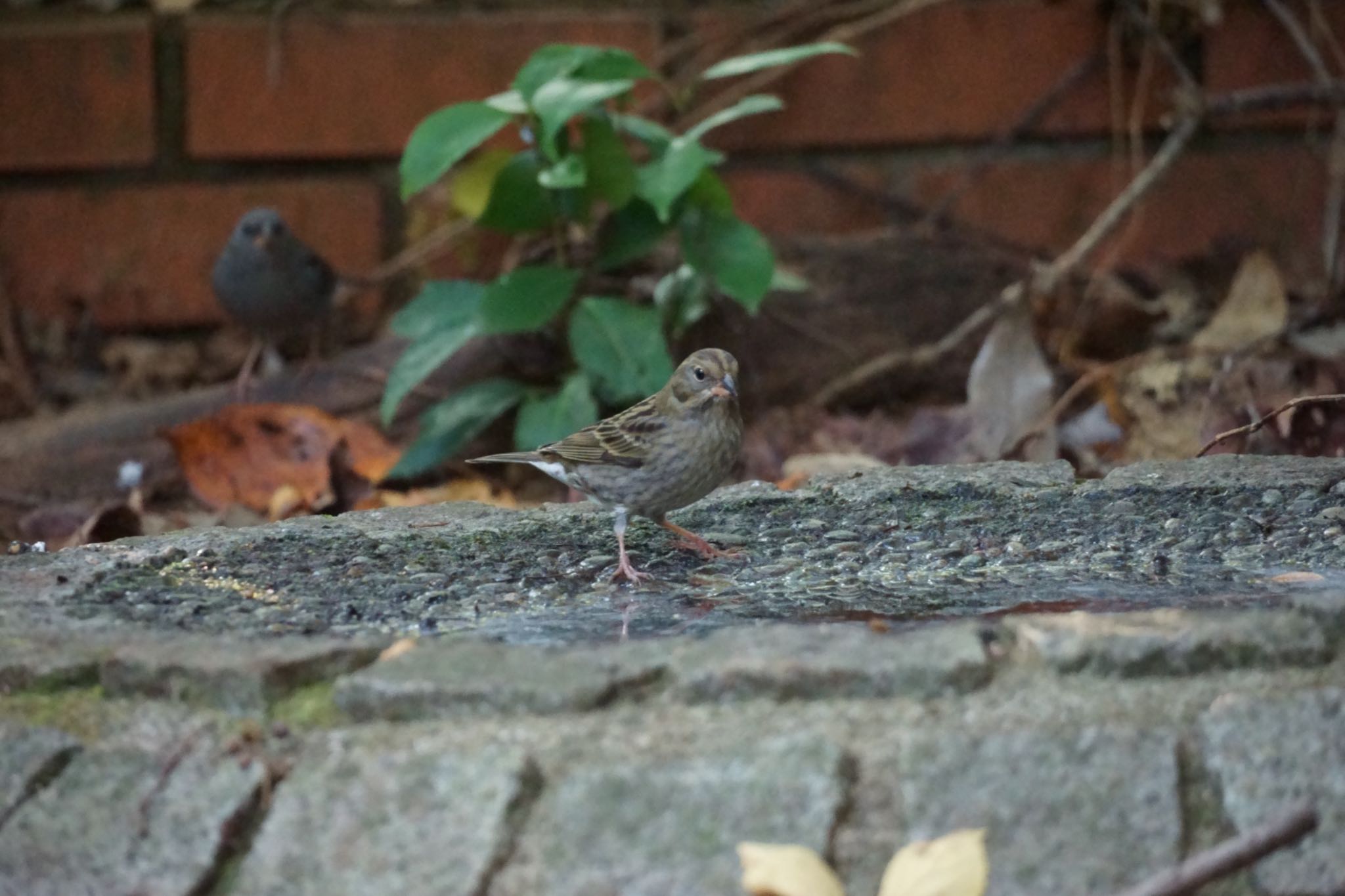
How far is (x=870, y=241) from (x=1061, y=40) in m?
0.91

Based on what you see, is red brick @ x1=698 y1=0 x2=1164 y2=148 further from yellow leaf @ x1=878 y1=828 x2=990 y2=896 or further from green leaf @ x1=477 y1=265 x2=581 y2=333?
yellow leaf @ x1=878 y1=828 x2=990 y2=896

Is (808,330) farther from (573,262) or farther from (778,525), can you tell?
(778,525)

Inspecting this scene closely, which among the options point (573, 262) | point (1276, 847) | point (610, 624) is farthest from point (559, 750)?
point (573, 262)

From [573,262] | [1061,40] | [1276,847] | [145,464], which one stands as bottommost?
[145,464]

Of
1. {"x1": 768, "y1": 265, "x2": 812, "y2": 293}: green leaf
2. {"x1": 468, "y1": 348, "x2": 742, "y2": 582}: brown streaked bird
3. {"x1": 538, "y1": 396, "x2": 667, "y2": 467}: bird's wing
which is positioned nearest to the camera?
{"x1": 468, "y1": 348, "x2": 742, "y2": 582}: brown streaked bird

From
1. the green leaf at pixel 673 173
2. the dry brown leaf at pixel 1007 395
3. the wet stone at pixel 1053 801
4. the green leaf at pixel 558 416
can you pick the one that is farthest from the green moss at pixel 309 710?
the dry brown leaf at pixel 1007 395

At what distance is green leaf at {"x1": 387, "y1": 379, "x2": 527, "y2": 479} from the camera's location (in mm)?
4508

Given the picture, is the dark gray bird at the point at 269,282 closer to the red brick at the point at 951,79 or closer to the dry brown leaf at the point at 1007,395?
the red brick at the point at 951,79

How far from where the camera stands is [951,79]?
5266mm

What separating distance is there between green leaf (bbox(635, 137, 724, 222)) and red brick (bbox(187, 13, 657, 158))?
1066mm

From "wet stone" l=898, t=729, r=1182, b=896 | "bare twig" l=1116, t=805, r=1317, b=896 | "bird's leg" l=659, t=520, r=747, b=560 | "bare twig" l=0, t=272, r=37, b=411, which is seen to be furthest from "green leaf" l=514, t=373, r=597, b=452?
"bare twig" l=1116, t=805, r=1317, b=896

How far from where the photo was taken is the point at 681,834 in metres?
1.74

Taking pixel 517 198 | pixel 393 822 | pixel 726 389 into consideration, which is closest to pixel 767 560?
pixel 726 389

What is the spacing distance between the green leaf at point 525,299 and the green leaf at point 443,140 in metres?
0.36
